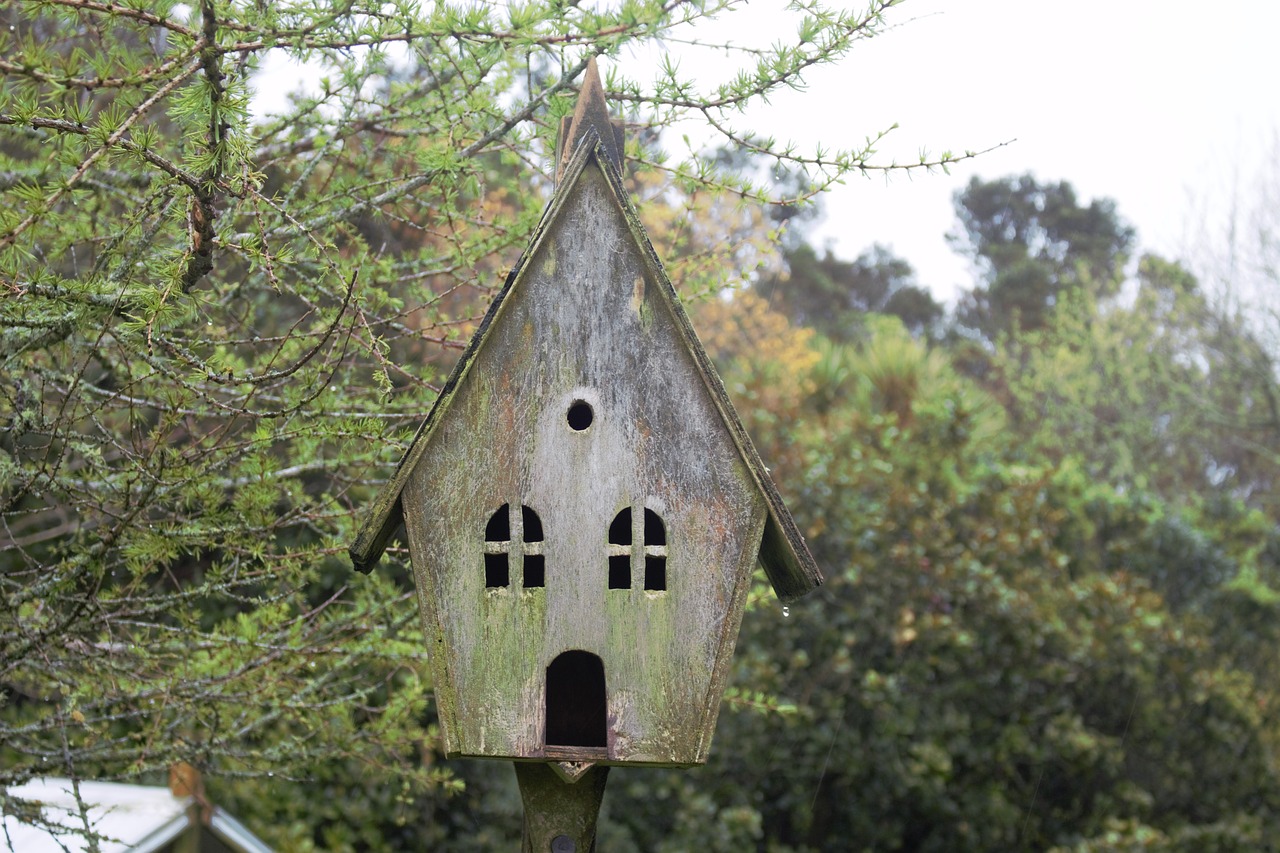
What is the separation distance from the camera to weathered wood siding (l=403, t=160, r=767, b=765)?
194 centimetres

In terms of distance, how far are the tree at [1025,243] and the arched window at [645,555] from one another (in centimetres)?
2096

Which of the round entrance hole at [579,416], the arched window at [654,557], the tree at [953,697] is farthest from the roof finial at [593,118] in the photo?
the tree at [953,697]

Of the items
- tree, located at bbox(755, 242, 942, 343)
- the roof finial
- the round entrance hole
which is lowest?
the round entrance hole

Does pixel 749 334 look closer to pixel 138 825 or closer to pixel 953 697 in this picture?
pixel 953 697

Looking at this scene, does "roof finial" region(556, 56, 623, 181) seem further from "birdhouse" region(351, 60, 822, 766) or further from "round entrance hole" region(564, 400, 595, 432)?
"round entrance hole" region(564, 400, 595, 432)

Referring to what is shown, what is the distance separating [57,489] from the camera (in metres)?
2.34

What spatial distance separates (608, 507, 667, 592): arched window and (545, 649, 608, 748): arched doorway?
27 cm

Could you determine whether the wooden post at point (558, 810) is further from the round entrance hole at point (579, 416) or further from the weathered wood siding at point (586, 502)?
the round entrance hole at point (579, 416)

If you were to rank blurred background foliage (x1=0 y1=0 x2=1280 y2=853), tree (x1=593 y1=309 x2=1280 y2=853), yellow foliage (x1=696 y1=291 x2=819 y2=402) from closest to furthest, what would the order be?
1. blurred background foliage (x1=0 y1=0 x2=1280 y2=853)
2. tree (x1=593 y1=309 x2=1280 y2=853)
3. yellow foliage (x1=696 y1=291 x2=819 y2=402)

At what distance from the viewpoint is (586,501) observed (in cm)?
198

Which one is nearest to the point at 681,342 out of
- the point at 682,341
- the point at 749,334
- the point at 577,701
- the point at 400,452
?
the point at 682,341

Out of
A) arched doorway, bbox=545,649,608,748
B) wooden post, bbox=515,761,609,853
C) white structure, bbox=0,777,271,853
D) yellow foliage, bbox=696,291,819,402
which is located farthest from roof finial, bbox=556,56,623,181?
yellow foliage, bbox=696,291,819,402

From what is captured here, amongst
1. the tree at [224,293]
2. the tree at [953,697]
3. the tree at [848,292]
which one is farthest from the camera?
the tree at [848,292]

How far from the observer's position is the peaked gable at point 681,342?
1947mm
